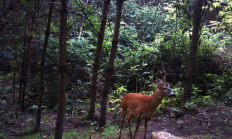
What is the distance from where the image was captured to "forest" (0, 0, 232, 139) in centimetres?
538

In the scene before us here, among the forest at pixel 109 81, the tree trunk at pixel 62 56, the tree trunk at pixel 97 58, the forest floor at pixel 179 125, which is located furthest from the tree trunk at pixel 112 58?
the tree trunk at pixel 62 56

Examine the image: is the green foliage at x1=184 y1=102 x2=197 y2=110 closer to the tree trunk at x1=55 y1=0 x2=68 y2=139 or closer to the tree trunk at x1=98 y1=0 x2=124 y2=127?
the tree trunk at x1=98 y1=0 x2=124 y2=127

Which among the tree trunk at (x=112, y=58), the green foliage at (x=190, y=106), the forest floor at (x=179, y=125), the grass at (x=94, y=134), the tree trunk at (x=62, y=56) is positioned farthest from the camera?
the green foliage at (x=190, y=106)

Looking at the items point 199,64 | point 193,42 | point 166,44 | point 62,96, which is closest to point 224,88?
point 199,64

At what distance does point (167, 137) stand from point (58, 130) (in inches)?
101

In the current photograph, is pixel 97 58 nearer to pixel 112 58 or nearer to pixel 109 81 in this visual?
pixel 112 58

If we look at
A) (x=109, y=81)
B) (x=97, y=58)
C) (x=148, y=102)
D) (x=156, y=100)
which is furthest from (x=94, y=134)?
(x=97, y=58)

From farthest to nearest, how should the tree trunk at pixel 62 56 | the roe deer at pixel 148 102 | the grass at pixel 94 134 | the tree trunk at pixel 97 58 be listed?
the tree trunk at pixel 97 58, the grass at pixel 94 134, the roe deer at pixel 148 102, the tree trunk at pixel 62 56

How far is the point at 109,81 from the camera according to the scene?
627 cm

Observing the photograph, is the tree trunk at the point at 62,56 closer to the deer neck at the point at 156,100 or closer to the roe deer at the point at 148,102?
the roe deer at the point at 148,102

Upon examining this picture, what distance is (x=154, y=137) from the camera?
5.12 m

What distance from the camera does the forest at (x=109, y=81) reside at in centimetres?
538

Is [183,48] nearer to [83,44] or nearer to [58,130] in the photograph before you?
[83,44]

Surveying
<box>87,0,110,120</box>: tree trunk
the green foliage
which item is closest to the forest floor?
the green foliage
